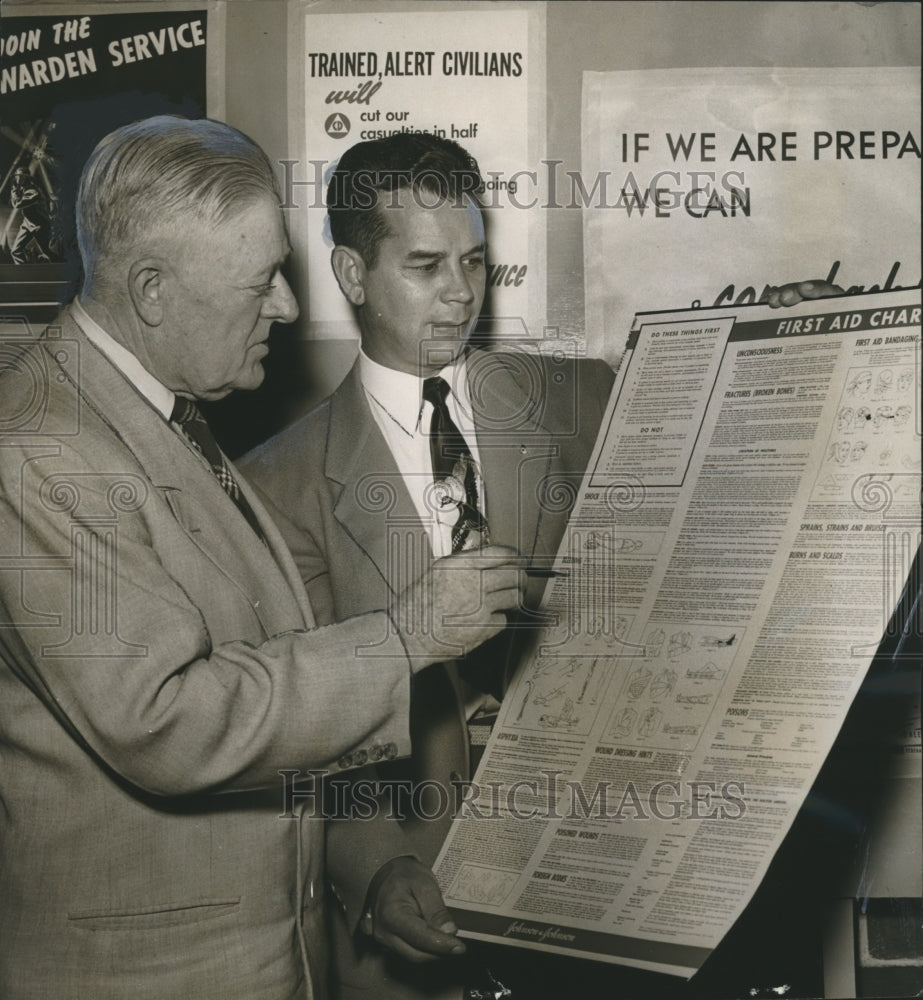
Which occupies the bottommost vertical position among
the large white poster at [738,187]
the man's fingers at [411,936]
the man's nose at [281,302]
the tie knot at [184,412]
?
the man's fingers at [411,936]

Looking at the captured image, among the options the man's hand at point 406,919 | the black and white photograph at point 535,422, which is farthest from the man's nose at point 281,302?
the man's hand at point 406,919

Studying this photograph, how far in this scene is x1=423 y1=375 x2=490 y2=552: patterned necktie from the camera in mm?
1612

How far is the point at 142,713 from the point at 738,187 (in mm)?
1114

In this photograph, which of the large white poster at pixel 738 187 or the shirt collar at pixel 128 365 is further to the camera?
the large white poster at pixel 738 187

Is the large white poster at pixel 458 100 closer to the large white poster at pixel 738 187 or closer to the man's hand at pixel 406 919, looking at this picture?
the large white poster at pixel 738 187

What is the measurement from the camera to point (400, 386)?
1634 millimetres

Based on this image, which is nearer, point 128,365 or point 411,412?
point 128,365

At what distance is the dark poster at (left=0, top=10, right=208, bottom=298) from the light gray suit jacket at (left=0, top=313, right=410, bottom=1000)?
18 centimetres

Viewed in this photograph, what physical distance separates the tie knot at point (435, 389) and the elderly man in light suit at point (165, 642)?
24cm

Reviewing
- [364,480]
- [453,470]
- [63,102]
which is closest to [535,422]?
[453,470]

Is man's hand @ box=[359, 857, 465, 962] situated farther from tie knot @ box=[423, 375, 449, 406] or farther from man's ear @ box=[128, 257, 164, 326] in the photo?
man's ear @ box=[128, 257, 164, 326]

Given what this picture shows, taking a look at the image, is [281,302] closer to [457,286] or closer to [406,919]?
[457,286]

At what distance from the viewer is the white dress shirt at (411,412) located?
1.63m

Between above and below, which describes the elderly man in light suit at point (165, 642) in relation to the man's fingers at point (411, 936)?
above
